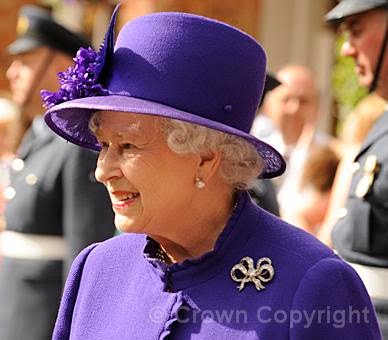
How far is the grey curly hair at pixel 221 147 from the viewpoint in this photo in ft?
9.60

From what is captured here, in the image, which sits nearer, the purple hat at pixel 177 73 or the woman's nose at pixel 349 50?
the purple hat at pixel 177 73

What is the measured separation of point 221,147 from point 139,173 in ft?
0.71

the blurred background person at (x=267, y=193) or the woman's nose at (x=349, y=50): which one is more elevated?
the woman's nose at (x=349, y=50)

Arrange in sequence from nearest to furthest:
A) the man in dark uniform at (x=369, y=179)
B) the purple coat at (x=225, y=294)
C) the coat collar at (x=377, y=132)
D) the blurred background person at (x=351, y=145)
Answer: the purple coat at (x=225, y=294), the man in dark uniform at (x=369, y=179), the coat collar at (x=377, y=132), the blurred background person at (x=351, y=145)

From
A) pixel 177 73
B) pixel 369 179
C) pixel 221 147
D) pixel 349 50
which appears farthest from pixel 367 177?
pixel 177 73

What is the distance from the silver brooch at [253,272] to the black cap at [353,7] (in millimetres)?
1773

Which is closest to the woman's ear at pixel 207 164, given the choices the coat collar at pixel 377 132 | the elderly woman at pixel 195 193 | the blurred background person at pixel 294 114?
the elderly woman at pixel 195 193

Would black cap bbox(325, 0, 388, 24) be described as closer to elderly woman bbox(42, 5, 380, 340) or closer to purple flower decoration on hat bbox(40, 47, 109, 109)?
elderly woman bbox(42, 5, 380, 340)

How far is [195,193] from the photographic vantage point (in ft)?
9.78

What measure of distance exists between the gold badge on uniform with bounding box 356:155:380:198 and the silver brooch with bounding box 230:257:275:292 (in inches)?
51.9

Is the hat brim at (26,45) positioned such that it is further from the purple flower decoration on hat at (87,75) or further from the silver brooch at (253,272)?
the silver brooch at (253,272)

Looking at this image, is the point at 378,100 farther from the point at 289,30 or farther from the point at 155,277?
the point at 289,30

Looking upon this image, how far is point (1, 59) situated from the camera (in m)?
11.0

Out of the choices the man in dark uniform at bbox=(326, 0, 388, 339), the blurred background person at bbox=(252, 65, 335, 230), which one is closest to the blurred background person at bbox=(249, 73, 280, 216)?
the man in dark uniform at bbox=(326, 0, 388, 339)
